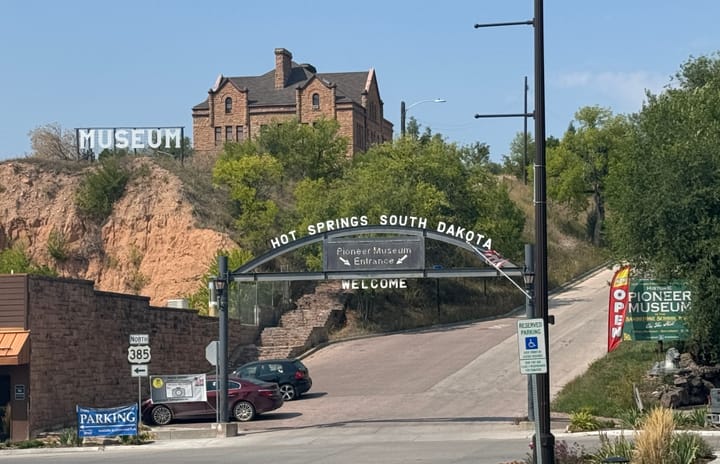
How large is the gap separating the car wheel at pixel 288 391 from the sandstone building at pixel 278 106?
1866 inches

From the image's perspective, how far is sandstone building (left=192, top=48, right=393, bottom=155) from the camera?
87913 millimetres

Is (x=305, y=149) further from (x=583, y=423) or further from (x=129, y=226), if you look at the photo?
(x=583, y=423)

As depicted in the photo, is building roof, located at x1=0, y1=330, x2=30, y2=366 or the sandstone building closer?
building roof, located at x1=0, y1=330, x2=30, y2=366

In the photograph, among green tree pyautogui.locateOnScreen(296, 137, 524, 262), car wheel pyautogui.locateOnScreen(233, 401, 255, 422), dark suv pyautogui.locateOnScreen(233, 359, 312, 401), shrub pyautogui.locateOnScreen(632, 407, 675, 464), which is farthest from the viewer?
green tree pyautogui.locateOnScreen(296, 137, 524, 262)

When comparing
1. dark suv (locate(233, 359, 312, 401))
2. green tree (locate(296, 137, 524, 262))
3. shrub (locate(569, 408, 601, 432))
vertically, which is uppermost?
green tree (locate(296, 137, 524, 262))

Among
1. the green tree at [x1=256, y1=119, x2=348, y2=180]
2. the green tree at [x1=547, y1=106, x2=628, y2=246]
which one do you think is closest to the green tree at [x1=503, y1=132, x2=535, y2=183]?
the green tree at [x1=547, y1=106, x2=628, y2=246]

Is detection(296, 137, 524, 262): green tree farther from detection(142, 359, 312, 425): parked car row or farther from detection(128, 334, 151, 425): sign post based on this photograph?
detection(128, 334, 151, 425): sign post

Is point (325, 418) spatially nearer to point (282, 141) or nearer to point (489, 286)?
point (489, 286)

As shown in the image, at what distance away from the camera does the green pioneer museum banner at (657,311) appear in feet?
123

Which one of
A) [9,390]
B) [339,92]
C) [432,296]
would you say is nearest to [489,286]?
[432,296]

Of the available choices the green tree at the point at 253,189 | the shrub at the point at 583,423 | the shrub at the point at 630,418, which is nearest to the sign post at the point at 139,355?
the shrub at the point at 583,423

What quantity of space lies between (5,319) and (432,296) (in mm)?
33779

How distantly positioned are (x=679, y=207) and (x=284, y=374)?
15061mm

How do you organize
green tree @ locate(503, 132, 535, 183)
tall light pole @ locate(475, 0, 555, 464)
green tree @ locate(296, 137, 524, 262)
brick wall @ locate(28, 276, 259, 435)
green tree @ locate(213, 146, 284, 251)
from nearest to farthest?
tall light pole @ locate(475, 0, 555, 464), brick wall @ locate(28, 276, 259, 435), green tree @ locate(296, 137, 524, 262), green tree @ locate(213, 146, 284, 251), green tree @ locate(503, 132, 535, 183)
